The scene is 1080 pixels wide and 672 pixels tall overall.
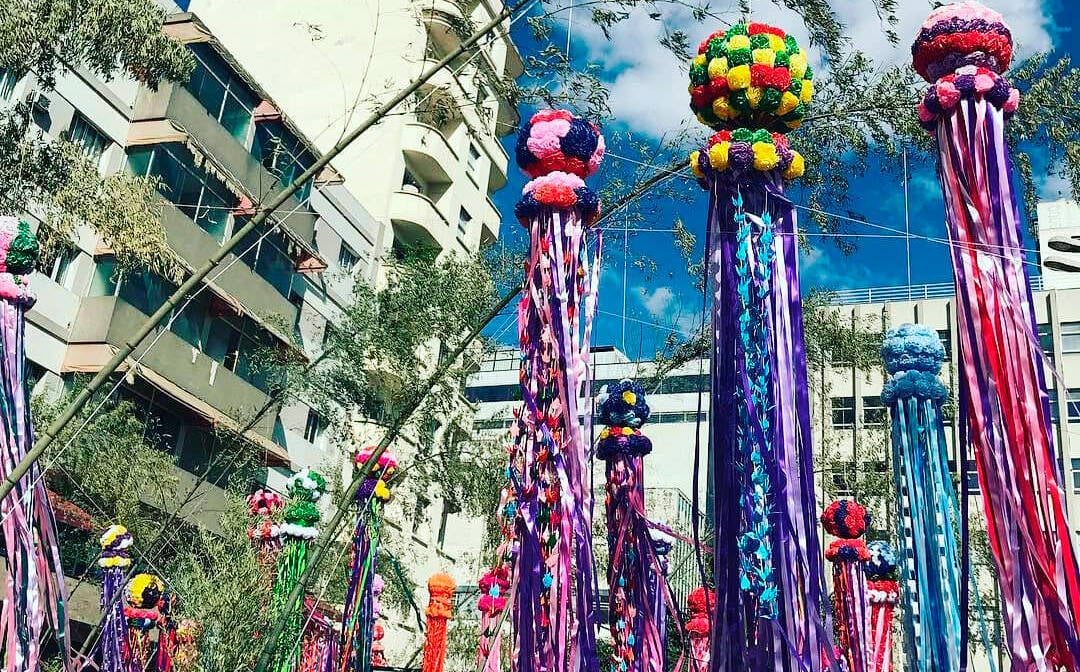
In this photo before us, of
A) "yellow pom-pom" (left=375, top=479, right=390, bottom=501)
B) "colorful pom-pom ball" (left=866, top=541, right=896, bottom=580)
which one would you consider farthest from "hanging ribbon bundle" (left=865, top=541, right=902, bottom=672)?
"yellow pom-pom" (left=375, top=479, right=390, bottom=501)

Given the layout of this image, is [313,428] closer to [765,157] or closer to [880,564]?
[880,564]

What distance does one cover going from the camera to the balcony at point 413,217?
20328 millimetres

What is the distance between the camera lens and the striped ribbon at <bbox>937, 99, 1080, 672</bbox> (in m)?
3.20

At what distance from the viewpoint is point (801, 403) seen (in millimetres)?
3738

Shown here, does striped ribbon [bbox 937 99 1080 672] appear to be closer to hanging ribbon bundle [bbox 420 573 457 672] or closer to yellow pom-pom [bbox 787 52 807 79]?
yellow pom-pom [bbox 787 52 807 79]

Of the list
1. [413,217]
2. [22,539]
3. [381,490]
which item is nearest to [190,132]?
[413,217]

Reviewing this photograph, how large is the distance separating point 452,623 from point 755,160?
11.8 m

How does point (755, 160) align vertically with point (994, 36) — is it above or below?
below

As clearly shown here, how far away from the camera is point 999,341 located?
351 cm

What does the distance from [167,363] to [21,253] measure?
947cm

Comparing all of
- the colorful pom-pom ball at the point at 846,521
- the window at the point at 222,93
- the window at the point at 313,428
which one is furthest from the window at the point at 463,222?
the colorful pom-pom ball at the point at 846,521

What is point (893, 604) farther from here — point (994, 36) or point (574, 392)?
point (994, 36)

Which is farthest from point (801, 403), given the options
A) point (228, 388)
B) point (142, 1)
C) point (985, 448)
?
point (228, 388)

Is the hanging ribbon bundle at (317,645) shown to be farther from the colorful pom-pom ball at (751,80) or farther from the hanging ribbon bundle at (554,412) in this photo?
the colorful pom-pom ball at (751,80)
